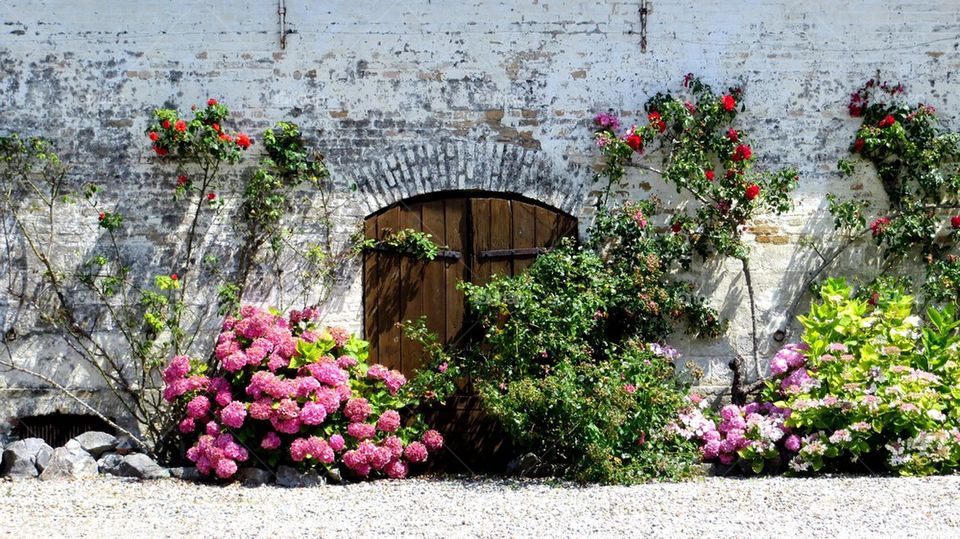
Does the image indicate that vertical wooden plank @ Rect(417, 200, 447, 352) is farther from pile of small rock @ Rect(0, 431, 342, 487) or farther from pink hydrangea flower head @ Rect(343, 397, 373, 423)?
pile of small rock @ Rect(0, 431, 342, 487)

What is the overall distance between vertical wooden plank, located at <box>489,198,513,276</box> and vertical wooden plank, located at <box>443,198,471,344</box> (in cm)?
18

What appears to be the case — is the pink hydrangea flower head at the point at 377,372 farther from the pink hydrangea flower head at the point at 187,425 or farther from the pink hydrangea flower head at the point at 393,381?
the pink hydrangea flower head at the point at 187,425

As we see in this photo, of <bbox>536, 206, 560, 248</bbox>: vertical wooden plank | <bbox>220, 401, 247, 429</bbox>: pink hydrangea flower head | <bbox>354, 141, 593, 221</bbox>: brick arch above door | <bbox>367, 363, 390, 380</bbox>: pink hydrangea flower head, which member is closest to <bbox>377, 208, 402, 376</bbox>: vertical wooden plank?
<bbox>354, 141, 593, 221</bbox>: brick arch above door

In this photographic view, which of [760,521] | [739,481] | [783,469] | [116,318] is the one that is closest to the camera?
[760,521]

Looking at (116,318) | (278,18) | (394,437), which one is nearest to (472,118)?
(278,18)

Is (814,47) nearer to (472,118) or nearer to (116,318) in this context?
(472,118)

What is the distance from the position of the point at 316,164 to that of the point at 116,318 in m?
1.73

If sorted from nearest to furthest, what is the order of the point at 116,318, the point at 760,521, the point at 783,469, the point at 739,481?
the point at 760,521 → the point at 739,481 → the point at 783,469 → the point at 116,318

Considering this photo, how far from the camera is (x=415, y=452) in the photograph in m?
7.34

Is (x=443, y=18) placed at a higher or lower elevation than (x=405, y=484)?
higher

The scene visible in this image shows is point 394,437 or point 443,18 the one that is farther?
point 443,18

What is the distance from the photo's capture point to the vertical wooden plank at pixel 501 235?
7.97 meters

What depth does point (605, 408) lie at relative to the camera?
269 inches

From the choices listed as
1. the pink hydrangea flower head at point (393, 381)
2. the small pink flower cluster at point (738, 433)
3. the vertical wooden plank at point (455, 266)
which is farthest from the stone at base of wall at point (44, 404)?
the small pink flower cluster at point (738, 433)
